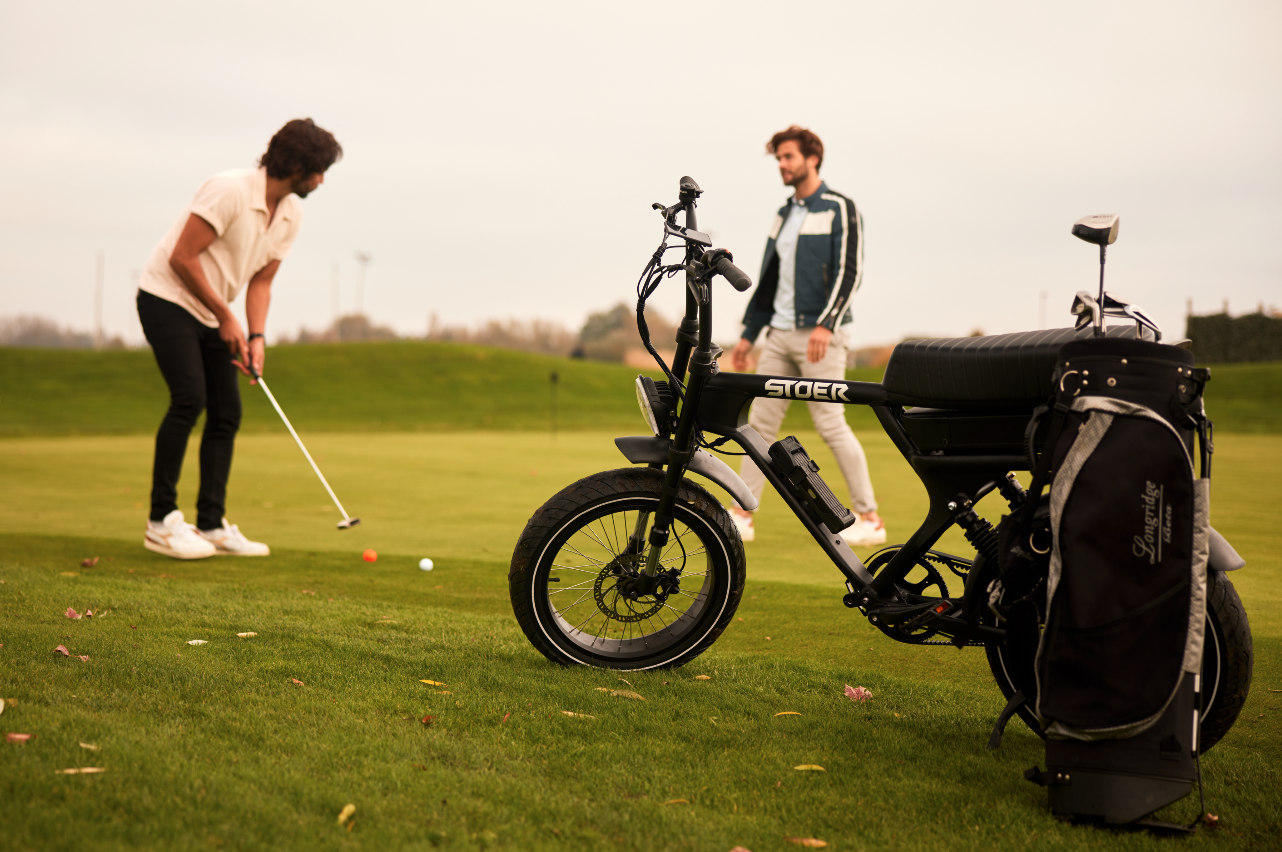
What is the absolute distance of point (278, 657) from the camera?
297 centimetres

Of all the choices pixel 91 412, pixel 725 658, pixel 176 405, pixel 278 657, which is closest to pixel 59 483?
pixel 176 405

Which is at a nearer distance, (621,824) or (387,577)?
(621,824)

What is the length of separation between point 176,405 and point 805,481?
3.48 m

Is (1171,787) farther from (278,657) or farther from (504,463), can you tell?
(504,463)

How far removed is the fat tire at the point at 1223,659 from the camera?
2234mm

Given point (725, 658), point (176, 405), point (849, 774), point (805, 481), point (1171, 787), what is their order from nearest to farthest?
point (1171, 787) < point (849, 774) < point (805, 481) < point (725, 658) < point (176, 405)

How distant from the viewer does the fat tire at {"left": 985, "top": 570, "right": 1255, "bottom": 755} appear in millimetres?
2234

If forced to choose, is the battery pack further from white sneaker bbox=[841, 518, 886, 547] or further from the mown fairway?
white sneaker bbox=[841, 518, 886, 547]

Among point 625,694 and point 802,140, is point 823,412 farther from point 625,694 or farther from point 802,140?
point 625,694

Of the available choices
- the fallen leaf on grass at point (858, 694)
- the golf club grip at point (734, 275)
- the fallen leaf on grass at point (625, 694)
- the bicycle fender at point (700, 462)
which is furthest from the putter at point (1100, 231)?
the fallen leaf on grass at point (625, 694)

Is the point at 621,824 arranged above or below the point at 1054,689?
below

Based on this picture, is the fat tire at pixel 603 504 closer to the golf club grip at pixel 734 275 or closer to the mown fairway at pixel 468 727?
the mown fairway at pixel 468 727

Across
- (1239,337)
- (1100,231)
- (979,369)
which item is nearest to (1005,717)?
(979,369)

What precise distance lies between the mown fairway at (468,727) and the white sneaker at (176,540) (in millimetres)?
95
